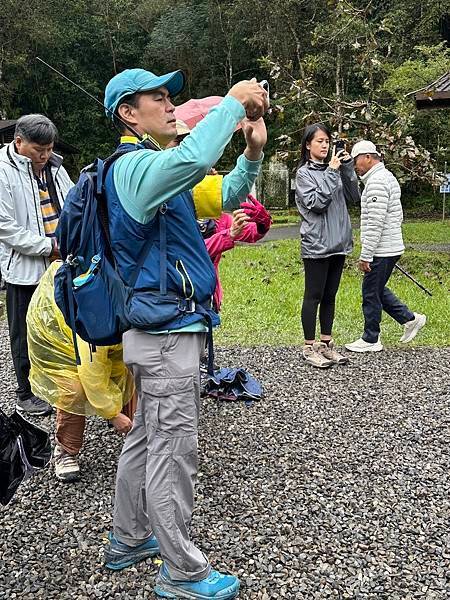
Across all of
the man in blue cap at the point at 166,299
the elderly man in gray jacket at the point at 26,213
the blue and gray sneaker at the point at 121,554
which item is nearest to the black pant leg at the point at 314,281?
the elderly man in gray jacket at the point at 26,213

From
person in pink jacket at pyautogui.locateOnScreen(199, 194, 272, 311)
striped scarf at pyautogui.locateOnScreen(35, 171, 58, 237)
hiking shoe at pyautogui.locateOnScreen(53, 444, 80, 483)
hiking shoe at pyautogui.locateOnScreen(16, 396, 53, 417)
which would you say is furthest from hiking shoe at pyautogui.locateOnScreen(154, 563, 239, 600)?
striped scarf at pyautogui.locateOnScreen(35, 171, 58, 237)

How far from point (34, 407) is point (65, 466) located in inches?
46.5

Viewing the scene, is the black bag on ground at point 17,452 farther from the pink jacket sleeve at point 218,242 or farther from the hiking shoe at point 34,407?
the hiking shoe at point 34,407

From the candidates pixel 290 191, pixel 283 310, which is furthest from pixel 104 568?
pixel 290 191

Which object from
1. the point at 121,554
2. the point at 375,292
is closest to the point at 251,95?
the point at 121,554

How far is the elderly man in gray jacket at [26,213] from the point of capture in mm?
4074

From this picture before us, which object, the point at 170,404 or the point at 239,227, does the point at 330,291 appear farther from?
the point at 170,404

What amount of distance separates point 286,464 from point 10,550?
151 cm

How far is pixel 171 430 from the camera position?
2270 millimetres

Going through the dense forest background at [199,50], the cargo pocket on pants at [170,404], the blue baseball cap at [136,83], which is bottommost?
the cargo pocket on pants at [170,404]

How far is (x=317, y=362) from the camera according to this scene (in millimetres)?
5367

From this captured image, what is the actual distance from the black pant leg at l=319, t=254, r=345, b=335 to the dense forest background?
54.8 feet

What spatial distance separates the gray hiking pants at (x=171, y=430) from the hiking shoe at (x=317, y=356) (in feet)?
10.3

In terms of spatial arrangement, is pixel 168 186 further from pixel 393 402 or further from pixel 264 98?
pixel 393 402
